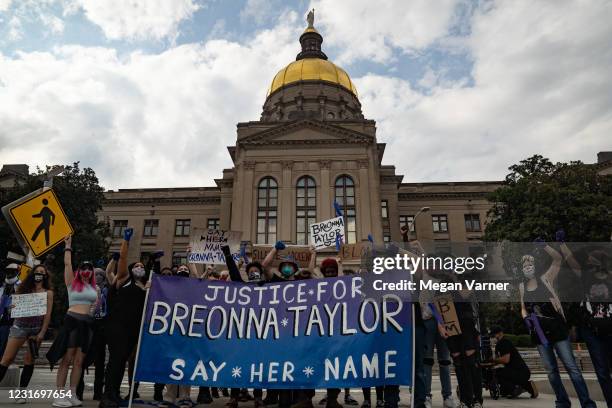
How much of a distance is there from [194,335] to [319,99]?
54992mm

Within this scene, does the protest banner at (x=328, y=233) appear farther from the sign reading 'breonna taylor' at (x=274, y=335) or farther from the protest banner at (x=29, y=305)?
the protest banner at (x=29, y=305)

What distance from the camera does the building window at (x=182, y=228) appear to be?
51.0 meters

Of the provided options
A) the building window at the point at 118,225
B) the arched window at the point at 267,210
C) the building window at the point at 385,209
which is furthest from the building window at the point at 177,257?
the building window at the point at 385,209

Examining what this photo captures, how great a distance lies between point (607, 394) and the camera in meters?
5.67

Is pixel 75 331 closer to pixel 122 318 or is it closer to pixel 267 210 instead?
pixel 122 318

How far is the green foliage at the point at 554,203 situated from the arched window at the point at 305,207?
635 inches

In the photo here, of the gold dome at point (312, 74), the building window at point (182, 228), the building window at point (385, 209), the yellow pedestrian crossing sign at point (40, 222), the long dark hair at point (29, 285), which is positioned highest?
the gold dome at point (312, 74)

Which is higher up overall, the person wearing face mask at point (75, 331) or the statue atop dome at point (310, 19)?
the statue atop dome at point (310, 19)

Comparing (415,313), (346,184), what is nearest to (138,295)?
(415,313)

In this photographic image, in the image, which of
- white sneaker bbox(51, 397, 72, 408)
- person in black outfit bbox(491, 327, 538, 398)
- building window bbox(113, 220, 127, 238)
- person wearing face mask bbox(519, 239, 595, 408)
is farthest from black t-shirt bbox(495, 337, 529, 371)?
building window bbox(113, 220, 127, 238)

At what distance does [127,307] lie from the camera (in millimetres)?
6023

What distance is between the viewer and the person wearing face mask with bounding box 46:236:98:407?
20.6ft

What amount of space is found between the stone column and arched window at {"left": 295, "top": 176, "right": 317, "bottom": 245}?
25.0 inches

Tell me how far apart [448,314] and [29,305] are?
618cm
